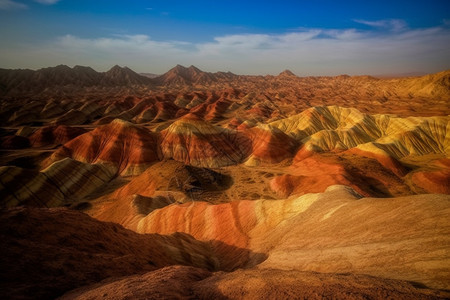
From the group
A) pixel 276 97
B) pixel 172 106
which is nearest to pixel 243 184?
pixel 172 106

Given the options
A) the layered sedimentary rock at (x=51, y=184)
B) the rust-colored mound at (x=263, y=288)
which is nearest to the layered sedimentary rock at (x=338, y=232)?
the rust-colored mound at (x=263, y=288)

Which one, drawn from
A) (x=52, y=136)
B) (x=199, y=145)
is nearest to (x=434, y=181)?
(x=199, y=145)

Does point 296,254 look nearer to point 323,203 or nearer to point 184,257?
point 323,203

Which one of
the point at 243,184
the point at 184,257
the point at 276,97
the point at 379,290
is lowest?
the point at 243,184

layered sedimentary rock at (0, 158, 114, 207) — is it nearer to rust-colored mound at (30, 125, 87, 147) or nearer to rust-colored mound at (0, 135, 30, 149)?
rust-colored mound at (30, 125, 87, 147)

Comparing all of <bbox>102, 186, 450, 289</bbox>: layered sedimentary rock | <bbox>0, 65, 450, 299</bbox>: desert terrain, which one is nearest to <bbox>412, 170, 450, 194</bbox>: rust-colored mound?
<bbox>0, 65, 450, 299</bbox>: desert terrain
